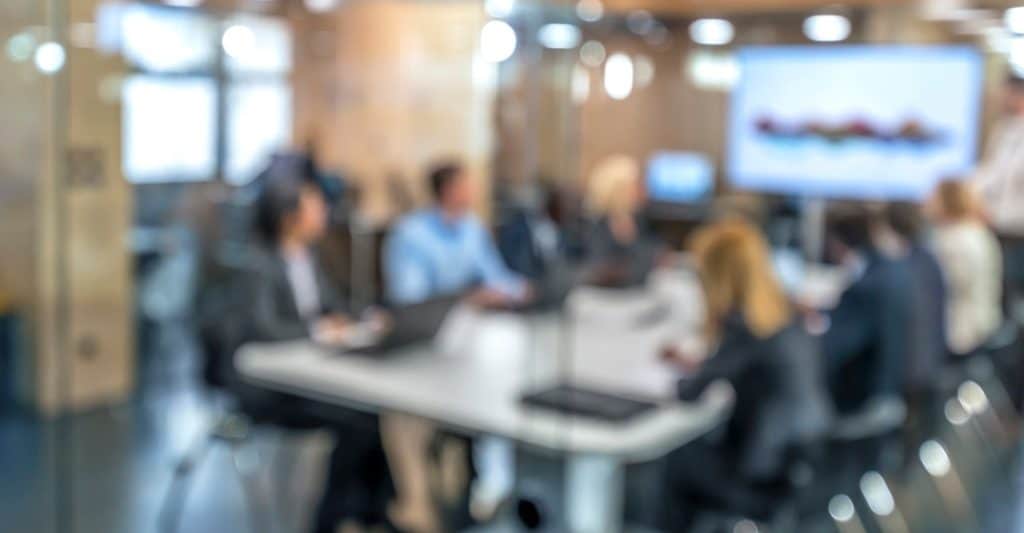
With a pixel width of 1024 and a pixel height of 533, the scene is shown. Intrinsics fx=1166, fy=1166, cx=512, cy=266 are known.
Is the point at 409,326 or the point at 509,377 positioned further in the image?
the point at 409,326

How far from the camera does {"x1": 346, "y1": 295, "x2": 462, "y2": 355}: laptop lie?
366 centimetres

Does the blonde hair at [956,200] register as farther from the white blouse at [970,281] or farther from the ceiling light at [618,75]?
the ceiling light at [618,75]

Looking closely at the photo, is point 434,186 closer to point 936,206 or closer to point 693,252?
point 693,252

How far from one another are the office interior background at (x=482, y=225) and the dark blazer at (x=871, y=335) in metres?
0.08

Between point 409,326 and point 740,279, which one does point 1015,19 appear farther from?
point 409,326

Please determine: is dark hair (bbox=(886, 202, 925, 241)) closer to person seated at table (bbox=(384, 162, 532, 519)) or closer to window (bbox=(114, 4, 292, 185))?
person seated at table (bbox=(384, 162, 532, 519))

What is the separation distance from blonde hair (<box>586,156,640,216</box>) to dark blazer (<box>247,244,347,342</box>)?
0.88 metres

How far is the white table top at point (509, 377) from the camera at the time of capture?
128 inches

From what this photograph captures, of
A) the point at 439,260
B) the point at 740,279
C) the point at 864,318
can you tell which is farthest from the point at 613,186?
the point at 864,318

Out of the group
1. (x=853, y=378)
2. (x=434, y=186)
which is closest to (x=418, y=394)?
(x=434, y=186)

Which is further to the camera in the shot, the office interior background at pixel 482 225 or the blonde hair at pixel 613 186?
the blonde hair at pixel 613 186

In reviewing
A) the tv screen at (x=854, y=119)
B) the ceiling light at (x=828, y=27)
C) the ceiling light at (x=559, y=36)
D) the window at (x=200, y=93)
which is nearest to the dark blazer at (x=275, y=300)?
the window at (x=200, y=93)

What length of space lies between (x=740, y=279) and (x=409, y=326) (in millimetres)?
1033

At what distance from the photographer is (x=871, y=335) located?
3.83 meters
